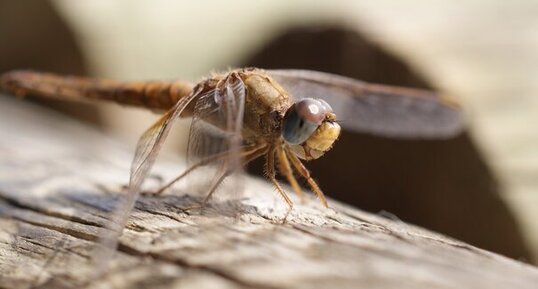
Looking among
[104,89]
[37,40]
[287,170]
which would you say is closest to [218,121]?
[287,170]

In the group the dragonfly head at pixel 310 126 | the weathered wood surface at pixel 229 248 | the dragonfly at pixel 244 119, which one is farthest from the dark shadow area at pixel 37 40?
the dragonfly head at pixel 310 126

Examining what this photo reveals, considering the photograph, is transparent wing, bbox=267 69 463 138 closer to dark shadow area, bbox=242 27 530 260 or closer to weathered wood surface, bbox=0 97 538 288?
dark shadow area, bbox=242 27 530 260

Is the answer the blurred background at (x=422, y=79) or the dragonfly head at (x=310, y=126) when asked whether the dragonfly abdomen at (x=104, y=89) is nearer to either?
the blurred background at (x=422, y=79)

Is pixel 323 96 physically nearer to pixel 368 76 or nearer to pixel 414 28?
pixel 368 76

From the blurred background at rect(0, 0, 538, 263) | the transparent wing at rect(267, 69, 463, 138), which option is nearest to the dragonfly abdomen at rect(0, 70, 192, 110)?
the blurred background at rect(0, 0, 538, 263)

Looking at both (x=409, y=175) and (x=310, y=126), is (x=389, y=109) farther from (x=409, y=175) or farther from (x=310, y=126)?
(x=310, y=126)

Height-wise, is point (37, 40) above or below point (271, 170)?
above
